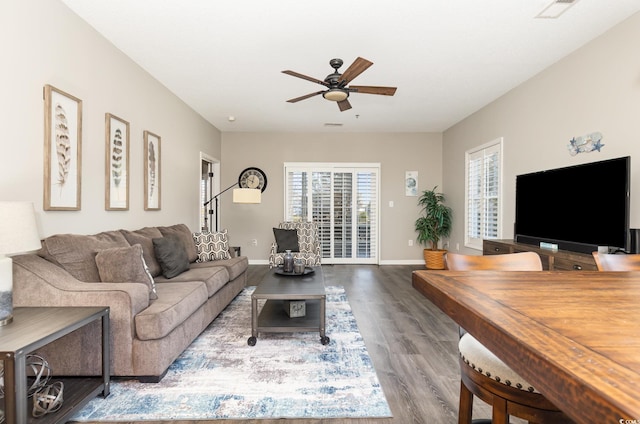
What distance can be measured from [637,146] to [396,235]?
446 centimetres

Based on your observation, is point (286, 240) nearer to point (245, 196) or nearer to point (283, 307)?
point (245, 196)

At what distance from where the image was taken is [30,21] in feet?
7.33

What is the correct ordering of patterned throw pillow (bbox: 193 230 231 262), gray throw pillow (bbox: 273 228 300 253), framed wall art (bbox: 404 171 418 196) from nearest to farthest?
patterned throw pillow (bbox: 193 230 231 262)
gray throw pillow (bbox: 273 228 300 253)
framed wall art (bbox: 404 171 418 196)

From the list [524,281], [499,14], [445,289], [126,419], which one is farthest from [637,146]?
[126,419]

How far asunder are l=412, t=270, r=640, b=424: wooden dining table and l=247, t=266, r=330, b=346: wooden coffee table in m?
1.78

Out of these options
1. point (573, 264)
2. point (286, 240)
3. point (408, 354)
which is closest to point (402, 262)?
point (286, 240)

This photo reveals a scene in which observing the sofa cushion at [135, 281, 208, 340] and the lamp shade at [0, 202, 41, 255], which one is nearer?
the lamp shade at [0, 202, 41, 255]

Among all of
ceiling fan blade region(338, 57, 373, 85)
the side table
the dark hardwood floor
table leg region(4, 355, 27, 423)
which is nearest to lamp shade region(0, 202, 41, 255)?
the side table

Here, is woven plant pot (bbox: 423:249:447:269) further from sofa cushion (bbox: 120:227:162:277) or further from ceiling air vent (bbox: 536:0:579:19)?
sofa cushion (bbox: 120:227:162:277)

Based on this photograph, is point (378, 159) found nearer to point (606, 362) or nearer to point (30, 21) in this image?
point (30, 21)

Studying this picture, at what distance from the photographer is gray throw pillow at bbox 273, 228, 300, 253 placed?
17.6 feet

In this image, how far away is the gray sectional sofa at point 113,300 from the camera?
2.00 m

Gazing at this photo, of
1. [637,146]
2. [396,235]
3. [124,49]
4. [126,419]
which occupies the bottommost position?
[126,419]

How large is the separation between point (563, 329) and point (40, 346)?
75.9 inches
